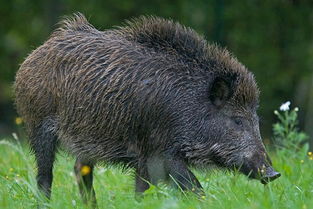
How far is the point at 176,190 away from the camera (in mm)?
6035

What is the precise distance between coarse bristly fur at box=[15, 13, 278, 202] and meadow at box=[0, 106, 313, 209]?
24cm

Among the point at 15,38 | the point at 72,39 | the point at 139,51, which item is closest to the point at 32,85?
the point at 72,39

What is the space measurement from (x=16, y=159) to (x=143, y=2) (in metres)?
8.35

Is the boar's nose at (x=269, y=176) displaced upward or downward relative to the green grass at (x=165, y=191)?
upward

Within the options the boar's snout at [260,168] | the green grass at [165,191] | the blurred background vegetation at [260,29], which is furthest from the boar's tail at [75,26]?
the blurred background vegetation at [260,29]

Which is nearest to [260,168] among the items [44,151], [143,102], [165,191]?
[165,191]

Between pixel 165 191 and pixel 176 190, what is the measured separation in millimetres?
193

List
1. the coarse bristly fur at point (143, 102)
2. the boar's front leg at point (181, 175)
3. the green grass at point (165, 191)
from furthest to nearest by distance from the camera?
the coarse bristly fur at point (143, 102) → the boar's front leg at point (181, 175) → the green grass at point (165, 191)

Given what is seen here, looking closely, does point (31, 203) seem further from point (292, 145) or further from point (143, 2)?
point (143, 2)

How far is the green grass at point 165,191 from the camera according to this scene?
5203mm

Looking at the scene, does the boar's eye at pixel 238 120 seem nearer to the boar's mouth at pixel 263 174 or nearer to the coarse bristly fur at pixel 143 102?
the coarse bristly fur at pixel 143 102

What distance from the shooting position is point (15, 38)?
1719 centimetres

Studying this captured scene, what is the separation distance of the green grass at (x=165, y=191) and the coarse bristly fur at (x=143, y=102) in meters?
0.26

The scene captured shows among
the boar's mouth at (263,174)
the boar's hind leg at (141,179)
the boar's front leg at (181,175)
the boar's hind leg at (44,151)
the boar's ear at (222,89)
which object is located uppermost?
the boar's ear at (222,89)
